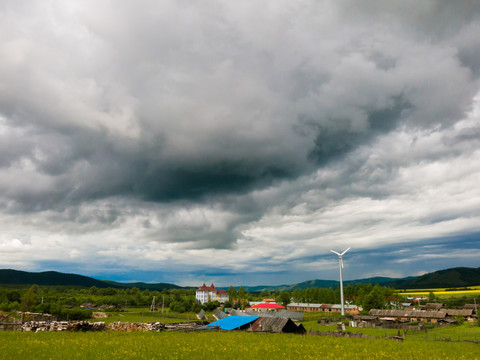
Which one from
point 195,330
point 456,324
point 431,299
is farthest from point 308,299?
point 195,330

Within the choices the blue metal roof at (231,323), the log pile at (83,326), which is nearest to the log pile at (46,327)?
the log pile at (83,326)

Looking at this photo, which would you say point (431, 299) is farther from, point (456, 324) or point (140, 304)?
point (140, 304)

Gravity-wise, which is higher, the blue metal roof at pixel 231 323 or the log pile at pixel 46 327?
the log pile at pixel 46 327

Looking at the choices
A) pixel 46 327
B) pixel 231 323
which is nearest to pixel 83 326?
pixel 46 327

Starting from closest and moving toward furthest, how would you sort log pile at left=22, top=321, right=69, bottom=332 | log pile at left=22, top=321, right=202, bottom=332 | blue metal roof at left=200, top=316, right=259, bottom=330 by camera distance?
log pile at left=22, top=321, right=69, bottom=332, log pile at left=22, top=321, right=202, bottom=332, blue metal roof at left=200, top=316, right=259, bottom=330

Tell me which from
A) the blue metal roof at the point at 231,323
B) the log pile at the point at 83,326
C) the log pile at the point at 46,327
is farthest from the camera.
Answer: the blue metal roof at the point at 231,323

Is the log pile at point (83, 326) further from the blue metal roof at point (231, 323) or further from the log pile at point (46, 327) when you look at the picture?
the blue metal roof at point (231, 323)

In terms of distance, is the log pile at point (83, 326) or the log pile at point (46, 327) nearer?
the log pile at point (46, 327)

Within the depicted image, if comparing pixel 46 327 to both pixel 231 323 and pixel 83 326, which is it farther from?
pixel 231 323

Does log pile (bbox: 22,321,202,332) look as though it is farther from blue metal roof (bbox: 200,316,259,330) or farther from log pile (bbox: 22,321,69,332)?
blue metal roof (bbox: 200,316,259,330)

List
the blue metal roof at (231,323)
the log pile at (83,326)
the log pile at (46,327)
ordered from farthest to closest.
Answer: the blue metal roof at (231,323) < the log pile at (83,326) < the log pile at (46,327)

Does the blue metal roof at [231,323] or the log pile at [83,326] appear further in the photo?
the blue metal roof at [231,323]

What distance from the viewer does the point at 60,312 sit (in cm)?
10594

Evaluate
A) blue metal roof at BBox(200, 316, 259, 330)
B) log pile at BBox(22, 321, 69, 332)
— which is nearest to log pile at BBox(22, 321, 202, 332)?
log pile at BBox(22, 321, 69, 332)
